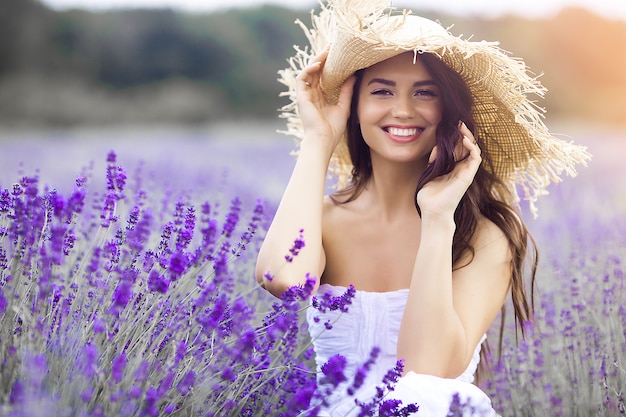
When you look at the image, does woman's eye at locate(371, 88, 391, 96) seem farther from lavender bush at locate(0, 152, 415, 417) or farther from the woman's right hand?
lavender bush at locate(0, 152, 415, 417)

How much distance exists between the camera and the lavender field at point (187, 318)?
1365mm

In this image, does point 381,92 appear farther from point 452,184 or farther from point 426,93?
point 452,184

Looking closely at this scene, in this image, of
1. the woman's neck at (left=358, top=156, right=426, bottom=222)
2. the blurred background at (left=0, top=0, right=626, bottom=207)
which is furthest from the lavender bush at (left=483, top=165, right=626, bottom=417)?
the blurred background at (left=0, top=0, right=626, bottom=207)

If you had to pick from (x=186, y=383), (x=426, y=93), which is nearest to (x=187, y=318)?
(x=186, y=383)

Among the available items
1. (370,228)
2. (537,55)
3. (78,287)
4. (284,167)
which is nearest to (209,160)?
(284,167)

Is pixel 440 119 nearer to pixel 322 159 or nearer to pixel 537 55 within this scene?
pixel 322 159

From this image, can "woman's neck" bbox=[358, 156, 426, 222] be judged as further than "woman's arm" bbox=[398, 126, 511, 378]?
Yes

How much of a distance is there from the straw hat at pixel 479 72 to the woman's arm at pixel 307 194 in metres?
0.07

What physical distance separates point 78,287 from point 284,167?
6286mm

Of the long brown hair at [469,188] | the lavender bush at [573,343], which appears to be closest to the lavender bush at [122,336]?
the long brown hair at [469,188]

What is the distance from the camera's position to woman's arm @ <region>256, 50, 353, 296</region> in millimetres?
2129

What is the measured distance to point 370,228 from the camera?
2.61m

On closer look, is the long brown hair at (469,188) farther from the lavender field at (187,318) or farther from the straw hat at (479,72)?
the lavender field at (187,318)

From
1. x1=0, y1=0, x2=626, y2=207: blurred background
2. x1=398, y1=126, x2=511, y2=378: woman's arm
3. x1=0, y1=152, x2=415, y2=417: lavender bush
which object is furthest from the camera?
x1=0, y1=0, x2=626, y2=207: blurred background
